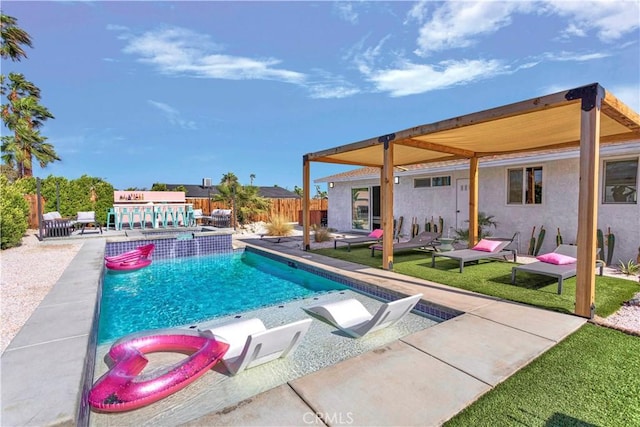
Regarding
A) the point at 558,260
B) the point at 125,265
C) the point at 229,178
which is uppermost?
the point at 229,178

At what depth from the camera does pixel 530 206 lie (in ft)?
32.8

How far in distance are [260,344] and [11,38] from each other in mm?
25300

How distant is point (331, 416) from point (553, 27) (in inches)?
466

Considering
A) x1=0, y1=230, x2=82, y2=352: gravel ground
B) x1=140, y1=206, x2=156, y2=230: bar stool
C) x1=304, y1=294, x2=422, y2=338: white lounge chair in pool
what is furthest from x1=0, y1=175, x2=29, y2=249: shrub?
x1=304, y1=294, x2=422, y2=338: white lounge chair in pool

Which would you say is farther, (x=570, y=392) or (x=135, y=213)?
(x=135, y=213)

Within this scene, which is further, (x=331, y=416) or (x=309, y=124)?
(x=309, y=124)

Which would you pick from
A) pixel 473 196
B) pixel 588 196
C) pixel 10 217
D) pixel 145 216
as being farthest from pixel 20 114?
pixel 588 196

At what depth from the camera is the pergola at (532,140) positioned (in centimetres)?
421

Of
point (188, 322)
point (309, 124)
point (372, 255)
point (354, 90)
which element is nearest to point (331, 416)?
point (188, 322)

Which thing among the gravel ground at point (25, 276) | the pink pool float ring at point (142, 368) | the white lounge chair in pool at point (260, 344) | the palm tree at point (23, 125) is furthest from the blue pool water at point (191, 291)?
the palm tree at point (23, 125)

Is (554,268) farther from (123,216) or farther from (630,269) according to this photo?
(123,216)

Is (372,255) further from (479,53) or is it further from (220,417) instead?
(479,53)

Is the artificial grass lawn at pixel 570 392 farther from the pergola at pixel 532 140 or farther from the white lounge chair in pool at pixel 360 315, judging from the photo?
the white lounge chair in pool at pixel 360 315

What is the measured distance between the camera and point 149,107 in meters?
25.5
